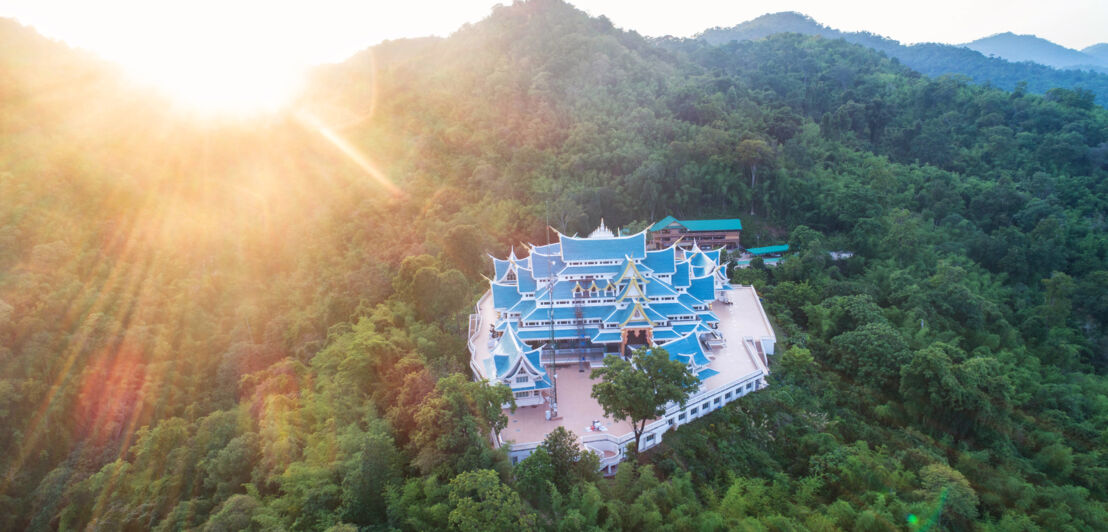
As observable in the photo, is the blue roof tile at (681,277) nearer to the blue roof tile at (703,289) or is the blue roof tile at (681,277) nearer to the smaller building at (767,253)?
the blue roof tile at (703,289)

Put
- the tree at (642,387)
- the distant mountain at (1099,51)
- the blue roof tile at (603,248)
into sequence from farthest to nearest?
the distant mountain at (1099,51), the blue roof tile at (603,248), the tree at (642,387)

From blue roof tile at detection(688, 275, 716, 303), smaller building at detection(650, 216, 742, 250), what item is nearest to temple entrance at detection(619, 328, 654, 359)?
blue roof tile at detection(688, 275, 716, 303)

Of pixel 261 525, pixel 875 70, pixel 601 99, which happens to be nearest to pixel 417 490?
pixel 261 525

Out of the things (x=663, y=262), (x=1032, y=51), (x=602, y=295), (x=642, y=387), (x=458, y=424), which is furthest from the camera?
(x=1032, y=51)

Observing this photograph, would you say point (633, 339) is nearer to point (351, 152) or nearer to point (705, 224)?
point (705, 224)

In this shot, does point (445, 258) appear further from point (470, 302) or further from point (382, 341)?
point (382, 341)

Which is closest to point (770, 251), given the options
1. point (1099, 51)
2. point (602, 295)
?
point (602, 295)

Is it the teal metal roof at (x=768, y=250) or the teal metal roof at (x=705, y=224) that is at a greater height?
the teal metal roof at (x=705, y=224)

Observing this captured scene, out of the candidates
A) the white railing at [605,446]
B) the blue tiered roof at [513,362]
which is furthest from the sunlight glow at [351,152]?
the white railing at [605,446]
